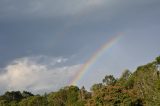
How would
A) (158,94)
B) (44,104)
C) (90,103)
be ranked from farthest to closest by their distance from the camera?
(44,104) < (90,103) < (158,94)

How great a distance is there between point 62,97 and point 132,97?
8416 cm

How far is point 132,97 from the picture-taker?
269 ft

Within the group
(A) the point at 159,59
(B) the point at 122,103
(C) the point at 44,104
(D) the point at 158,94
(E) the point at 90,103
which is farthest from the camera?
(C) the point at 44,104

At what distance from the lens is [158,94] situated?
67.6 meters

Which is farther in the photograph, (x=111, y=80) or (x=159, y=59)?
(x=111, y=80)

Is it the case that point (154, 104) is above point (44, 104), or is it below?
below

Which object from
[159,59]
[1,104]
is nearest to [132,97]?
[159,59]

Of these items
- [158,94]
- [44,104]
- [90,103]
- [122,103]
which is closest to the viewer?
[158,94]

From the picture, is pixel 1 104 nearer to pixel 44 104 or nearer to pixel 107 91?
pixel 44 104

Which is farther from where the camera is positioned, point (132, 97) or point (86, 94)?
point (86, 94)

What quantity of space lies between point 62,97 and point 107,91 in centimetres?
8263

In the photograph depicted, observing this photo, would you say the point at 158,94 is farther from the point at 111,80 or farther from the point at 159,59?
the point at 111,80

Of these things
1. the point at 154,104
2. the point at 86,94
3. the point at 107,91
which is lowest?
the point at 154,104

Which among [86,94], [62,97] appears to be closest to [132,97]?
[86,94]
